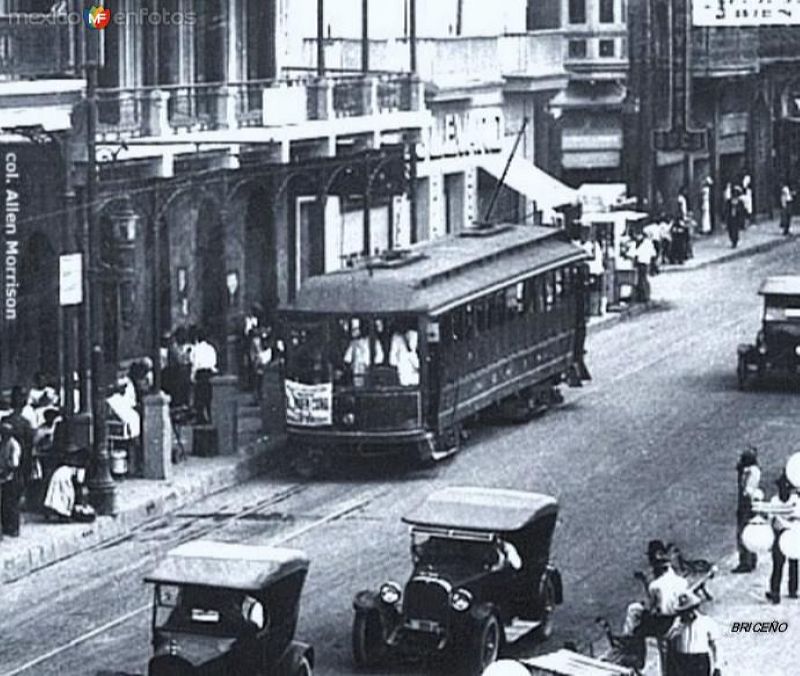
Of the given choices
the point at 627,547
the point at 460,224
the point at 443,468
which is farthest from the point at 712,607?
the point at 460,224

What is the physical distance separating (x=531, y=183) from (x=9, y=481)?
1064 inches

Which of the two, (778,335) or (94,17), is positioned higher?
(94,17)

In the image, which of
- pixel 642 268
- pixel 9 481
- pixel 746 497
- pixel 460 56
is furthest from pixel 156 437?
pixel 460 56


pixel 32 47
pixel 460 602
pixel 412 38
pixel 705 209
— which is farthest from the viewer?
pixel 705 209

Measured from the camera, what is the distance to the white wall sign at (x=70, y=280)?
3111cm

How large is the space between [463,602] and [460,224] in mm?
32937

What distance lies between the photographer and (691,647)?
22594 mm

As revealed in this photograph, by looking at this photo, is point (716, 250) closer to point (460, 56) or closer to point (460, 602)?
point (460, 56)

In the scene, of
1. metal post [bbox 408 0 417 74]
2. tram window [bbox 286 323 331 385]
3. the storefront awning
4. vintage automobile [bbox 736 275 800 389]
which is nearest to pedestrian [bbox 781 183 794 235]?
the storefront awning

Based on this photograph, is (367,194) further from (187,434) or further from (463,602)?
(463,602)

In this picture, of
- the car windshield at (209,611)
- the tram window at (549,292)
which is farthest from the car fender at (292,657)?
the tram window at (549,292)

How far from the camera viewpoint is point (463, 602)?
23734 millimetres

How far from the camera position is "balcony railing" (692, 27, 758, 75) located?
6812cm

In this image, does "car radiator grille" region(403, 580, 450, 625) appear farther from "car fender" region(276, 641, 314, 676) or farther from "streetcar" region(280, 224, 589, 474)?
"streetcar" region(280, 224, 589, 474)
